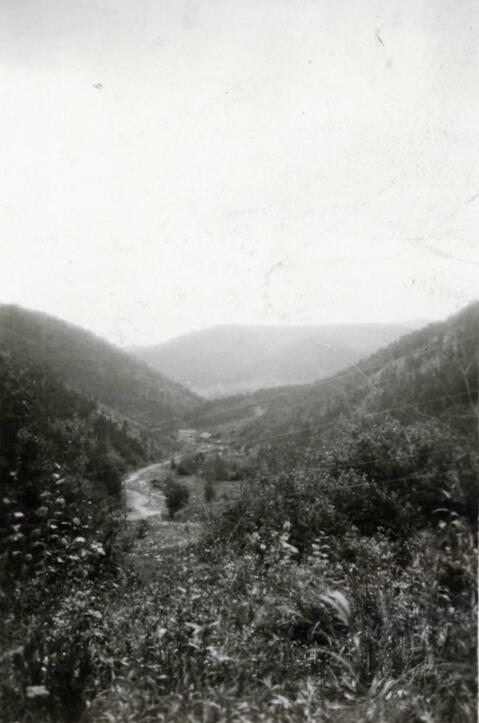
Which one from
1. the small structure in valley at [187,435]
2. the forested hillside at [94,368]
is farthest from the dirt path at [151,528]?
the forested hillside at [94,368]

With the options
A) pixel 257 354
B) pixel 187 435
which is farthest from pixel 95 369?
pixel 257 354

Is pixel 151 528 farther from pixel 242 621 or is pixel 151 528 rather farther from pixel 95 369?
pixel 95 369

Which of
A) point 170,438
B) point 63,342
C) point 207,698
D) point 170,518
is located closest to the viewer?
point 207,698

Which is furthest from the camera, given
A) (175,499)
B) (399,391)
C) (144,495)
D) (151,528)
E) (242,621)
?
(399,391)

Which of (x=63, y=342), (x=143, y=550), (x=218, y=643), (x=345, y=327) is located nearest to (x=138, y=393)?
(x=63, y=342)

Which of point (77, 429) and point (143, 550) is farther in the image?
point (77, 429)

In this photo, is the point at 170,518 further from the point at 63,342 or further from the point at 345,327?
the point at 345,327
